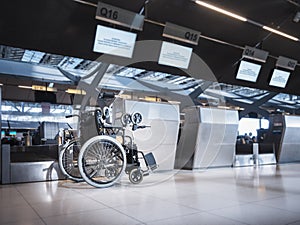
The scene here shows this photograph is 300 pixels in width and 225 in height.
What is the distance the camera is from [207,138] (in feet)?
19.9

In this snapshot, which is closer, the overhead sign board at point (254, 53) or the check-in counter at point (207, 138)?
the check-in counter at point (207, 138)

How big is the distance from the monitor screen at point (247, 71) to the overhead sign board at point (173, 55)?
217 centimetres

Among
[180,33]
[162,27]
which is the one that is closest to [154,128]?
[180,33]

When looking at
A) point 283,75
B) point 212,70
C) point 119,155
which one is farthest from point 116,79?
point 119,155

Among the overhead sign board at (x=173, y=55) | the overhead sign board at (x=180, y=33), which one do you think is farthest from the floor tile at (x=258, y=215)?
the overhead sign board at (x=180, y=33)

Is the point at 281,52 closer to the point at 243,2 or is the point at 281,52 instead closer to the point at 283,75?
the point at 283,75

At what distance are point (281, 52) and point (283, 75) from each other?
0.82m

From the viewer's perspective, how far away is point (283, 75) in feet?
28.2

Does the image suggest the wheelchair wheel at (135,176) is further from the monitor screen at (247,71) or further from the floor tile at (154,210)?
the monitor screen at (247,71)

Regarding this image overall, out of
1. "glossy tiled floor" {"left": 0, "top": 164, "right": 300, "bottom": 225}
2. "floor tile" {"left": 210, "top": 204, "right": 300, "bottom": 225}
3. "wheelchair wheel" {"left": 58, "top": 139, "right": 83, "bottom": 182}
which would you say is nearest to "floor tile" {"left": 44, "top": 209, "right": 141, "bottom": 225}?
"glossy tiled floor" {"left": 0, "top": 164, "right": 300, "bottom": 225}

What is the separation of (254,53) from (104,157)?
5147 mm

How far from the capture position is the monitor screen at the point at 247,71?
755 centimetres

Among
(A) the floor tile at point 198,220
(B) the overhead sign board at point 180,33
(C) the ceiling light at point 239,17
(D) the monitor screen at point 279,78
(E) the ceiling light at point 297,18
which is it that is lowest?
(A) the floor tile at point 198,220

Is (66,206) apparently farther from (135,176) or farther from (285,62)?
(285,62)
